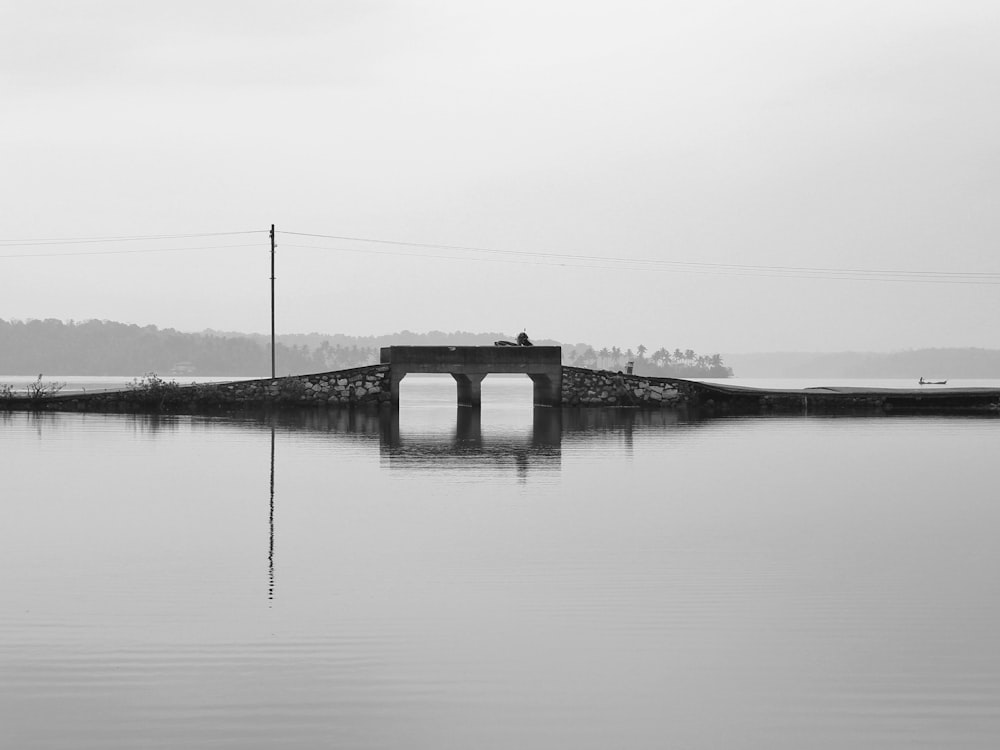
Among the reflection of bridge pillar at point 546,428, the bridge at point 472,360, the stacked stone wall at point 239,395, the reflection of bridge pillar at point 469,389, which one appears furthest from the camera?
the reflection of bridge pillar at point 469,389

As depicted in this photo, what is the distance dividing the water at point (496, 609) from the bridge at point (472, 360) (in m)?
23.7

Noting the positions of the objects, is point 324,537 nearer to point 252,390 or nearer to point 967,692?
point 967,692

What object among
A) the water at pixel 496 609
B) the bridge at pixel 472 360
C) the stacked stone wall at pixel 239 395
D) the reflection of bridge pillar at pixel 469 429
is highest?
the bridge at pixel 472 360

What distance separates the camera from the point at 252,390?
144ft

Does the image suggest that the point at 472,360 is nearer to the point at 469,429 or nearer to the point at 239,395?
the point at 239,395

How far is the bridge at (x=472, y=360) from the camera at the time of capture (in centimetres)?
4288

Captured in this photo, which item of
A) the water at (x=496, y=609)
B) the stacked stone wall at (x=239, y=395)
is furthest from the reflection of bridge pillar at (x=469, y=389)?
the water at (x=496, y=609)

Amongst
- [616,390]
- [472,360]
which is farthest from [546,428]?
[616,390]

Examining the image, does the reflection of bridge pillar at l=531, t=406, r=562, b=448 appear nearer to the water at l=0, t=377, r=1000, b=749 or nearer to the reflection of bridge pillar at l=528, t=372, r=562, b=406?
the reflection of bridge pillar at l=528, t=372, r=562, b=406

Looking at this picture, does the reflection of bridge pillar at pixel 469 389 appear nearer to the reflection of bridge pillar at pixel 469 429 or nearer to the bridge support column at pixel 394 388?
the reflection of bridge pillar at pixel 469 429

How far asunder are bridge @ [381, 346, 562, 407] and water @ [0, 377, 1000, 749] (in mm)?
23668

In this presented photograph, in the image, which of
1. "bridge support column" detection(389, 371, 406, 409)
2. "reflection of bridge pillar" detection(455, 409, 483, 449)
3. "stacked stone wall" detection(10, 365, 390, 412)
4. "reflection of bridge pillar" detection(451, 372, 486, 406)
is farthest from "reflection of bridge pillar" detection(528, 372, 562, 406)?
"stacked stone wall" detection(10, 365, 390, 412)

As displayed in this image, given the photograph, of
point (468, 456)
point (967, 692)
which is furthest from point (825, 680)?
point (468, 456)

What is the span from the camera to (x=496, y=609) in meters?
8.70
